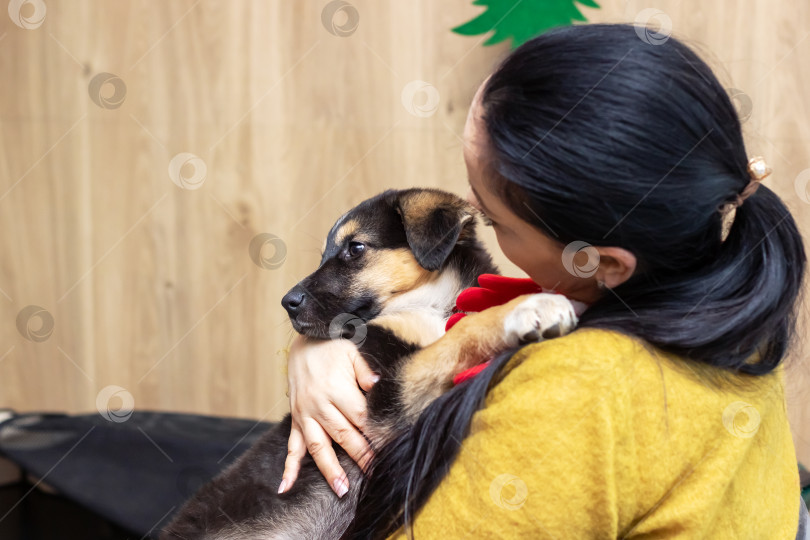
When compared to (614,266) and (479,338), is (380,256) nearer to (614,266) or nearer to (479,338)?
(479,338)

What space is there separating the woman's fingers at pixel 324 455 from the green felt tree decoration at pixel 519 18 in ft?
5.64

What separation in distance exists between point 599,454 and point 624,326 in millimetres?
207

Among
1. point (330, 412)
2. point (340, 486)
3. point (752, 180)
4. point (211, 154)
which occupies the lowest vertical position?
point (340, 486)

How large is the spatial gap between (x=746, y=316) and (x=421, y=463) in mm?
533

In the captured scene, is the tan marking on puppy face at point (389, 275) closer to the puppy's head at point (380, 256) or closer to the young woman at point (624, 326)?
the puppy's head at point (380, 256)

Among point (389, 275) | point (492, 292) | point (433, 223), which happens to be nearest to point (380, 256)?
point (389, 275)

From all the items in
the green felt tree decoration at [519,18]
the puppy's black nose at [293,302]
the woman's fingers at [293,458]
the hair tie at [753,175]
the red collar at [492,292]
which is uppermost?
the green felt tree decoration at [519,18]

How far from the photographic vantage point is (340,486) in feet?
4.40

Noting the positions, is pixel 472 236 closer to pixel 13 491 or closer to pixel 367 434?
pixel 367 434

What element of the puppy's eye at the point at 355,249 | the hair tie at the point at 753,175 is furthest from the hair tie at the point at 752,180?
the puppy's eye at the point at 355,249

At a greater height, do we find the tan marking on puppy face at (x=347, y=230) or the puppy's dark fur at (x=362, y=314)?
the tan marking on puppy face at (x=347, y=230)

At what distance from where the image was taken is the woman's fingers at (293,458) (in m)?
1.39

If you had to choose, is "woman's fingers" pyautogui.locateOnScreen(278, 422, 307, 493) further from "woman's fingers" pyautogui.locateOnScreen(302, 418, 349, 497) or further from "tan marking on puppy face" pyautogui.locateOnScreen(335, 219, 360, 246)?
"tan marking on puppy face" pyautogui.locateOnScreen(335, 219, 360, 246)

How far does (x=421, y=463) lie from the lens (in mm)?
1036
